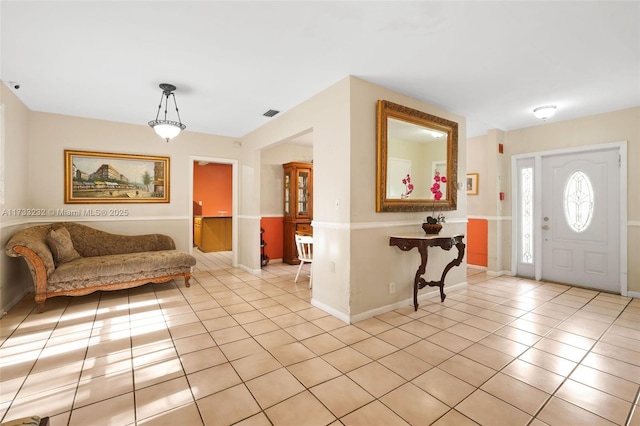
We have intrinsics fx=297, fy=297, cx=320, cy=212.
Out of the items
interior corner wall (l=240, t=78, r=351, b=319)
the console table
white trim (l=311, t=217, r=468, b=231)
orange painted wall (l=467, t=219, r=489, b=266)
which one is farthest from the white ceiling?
orange painted wall (l=467, t=219, r=489, b=266)

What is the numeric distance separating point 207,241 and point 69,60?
568 centimetres

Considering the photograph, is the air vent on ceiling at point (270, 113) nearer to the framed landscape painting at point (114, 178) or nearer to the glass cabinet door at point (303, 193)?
the glass cabinet door at point (303, 193)

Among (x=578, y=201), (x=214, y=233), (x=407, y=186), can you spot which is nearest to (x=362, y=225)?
(x=407, y=186)

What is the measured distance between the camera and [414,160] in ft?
12.6

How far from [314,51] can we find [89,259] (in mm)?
4023

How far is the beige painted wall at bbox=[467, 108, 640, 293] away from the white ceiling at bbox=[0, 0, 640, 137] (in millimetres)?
345

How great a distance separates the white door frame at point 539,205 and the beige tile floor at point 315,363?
762mm

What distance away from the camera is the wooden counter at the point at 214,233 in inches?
317

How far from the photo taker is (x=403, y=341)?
9.00 ft

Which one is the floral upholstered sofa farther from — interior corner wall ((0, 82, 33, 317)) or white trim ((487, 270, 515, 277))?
white trim ((487, 270, 515, 277))

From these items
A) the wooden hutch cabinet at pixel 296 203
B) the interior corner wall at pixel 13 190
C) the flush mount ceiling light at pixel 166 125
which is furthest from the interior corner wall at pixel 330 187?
the interior corner wall at pixel 13 190

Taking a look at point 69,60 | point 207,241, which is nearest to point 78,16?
point 69,60

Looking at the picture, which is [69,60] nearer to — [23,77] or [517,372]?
[23,77]

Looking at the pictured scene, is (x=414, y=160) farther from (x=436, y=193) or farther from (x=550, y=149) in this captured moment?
(x=550, y=149)
